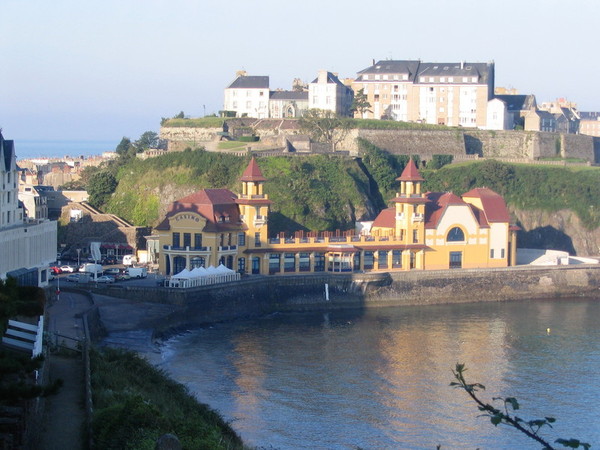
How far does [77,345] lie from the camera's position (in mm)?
35656

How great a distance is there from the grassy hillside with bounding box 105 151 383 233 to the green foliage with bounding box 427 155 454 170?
10.6m

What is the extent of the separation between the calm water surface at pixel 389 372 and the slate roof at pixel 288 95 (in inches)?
1486

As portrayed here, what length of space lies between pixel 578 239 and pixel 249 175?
2982 cm

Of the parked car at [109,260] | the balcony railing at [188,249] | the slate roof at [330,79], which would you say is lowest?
the parked car at [109,260]

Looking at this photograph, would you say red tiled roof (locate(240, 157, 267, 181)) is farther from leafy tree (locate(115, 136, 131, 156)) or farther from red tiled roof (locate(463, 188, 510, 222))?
leafy tree (locate(115, 136, 131, 156))

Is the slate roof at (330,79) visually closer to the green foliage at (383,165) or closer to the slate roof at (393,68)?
the slate roof at (393,68)

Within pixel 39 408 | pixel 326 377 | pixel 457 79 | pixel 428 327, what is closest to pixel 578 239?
pixel 457 79

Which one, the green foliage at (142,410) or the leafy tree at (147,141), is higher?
the leafy tree at (147,141)

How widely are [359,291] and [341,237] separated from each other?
4579 mm

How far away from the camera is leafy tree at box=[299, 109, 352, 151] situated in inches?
3435

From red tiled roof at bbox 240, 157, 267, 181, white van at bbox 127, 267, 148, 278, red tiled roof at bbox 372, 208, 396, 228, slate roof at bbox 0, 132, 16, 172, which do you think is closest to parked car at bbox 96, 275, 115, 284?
white van at bbox 127, 267, 148, 278

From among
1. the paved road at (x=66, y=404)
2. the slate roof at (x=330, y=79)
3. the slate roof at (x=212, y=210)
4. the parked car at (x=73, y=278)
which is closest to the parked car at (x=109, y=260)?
the slate roof at (x=212, y=210)

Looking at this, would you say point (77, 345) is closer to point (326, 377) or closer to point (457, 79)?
point (326, 377)

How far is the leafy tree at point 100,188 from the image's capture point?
251 feet
